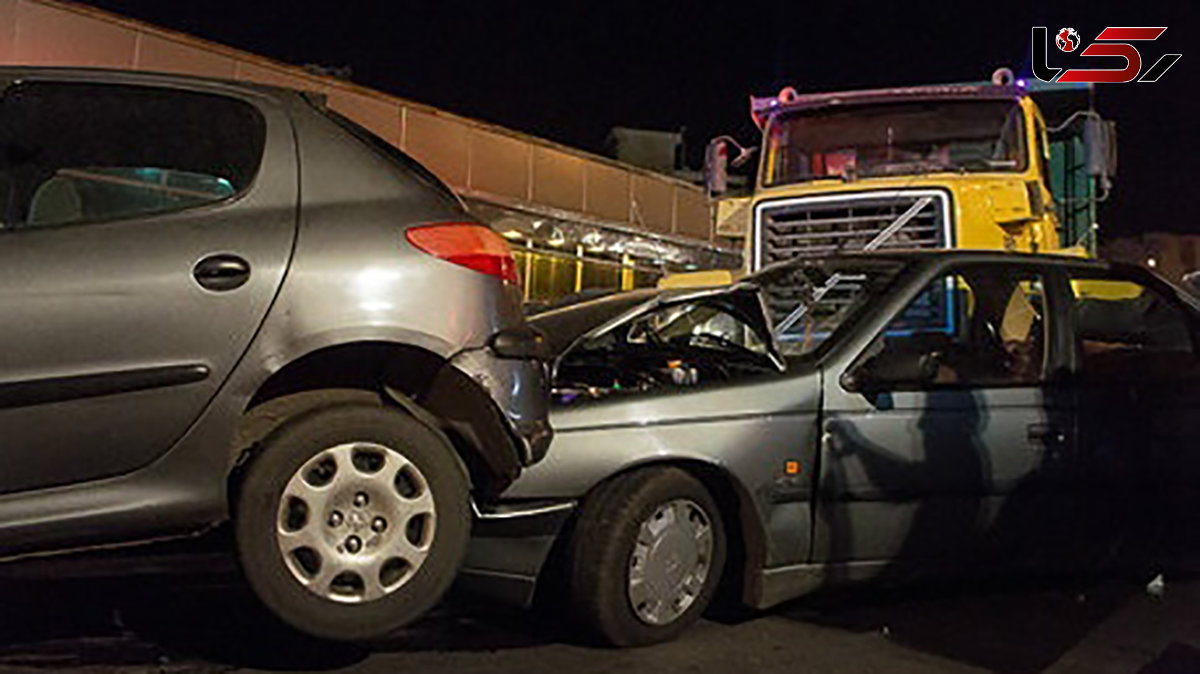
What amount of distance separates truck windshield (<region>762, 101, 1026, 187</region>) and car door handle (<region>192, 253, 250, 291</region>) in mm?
5777

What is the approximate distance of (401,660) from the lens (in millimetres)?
3881

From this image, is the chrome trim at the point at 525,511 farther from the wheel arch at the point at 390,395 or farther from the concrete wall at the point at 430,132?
the concrete wall at the point at 430,132

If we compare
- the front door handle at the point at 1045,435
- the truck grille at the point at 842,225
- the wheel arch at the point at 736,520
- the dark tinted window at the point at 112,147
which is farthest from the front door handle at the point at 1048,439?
the dark tinted window at the point at 112,147

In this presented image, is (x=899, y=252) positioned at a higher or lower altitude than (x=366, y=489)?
higher

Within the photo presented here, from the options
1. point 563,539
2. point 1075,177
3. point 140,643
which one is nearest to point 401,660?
point 563,539

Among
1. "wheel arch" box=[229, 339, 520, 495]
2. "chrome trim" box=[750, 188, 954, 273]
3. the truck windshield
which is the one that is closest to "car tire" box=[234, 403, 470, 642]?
"wheel arch" box=[229, 339, 520, 495]

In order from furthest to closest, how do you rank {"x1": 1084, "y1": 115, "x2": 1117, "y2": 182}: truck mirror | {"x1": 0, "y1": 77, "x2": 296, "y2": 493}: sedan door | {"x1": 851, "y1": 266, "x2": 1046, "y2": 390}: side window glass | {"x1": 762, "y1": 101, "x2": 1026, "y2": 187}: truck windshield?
{"x1": 1084, "y1": 115, "x2": 1117, "y2": 182}: truck mirror, {"x1": 762, "y1": 101, "x2": 1026, "y2": 187}: truck windshield, {"x1": 851, "y1": 266, "x2": 1046, "y2": 390}: side window glass, {"x1": 0, "y1": 77, "x2": 296, "y2": 493}: sedan door

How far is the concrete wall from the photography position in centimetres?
993

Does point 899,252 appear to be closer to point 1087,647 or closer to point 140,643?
point 1087,647

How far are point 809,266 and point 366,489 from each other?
9.99 ft

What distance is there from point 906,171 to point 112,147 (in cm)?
A: 582

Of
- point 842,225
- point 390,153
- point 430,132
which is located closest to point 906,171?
point 842,225

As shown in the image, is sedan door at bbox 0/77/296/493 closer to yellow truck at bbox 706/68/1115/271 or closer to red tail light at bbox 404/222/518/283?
red tail light at bbox 404/222/518/283

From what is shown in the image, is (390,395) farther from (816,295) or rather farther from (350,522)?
(816,295)
